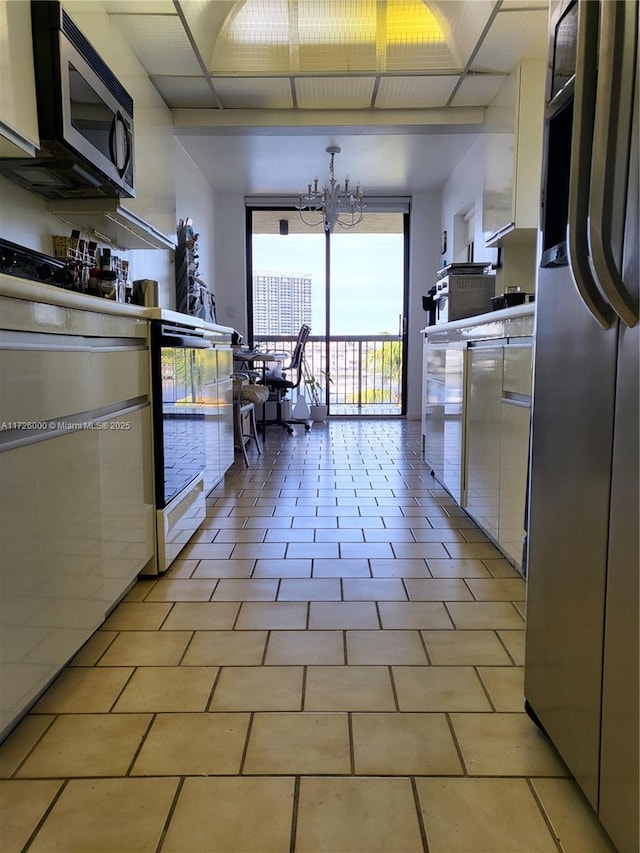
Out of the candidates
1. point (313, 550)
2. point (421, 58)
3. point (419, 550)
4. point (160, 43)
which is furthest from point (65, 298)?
point (421, 58)

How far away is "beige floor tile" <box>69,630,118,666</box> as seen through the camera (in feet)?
4.92

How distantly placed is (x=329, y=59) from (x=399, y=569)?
2.69m

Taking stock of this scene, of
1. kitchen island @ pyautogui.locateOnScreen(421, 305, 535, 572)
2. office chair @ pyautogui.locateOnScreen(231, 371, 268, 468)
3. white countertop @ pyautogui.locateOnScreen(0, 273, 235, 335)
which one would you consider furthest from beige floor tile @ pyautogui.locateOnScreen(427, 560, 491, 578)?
office chair @ pyautogui.locateOnScreen(231, 371, 268, 468)

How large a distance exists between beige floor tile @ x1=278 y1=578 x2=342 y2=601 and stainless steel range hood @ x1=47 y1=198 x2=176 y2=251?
1788 mm

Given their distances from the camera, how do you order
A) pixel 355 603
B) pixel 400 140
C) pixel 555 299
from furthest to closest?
pixel 400 140 → pixel 355 603 → pixel 555 299

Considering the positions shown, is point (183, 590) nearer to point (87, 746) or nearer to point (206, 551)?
point (206, 551)

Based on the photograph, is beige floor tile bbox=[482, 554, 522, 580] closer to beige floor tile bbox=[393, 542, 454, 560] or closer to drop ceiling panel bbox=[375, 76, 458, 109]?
beige floor tile bbox=[393, 542, 454, 560]

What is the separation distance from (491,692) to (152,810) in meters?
0.80

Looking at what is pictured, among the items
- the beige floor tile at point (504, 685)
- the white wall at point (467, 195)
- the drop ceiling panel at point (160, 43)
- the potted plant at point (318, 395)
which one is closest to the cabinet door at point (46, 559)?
the beige floor tile at point (504, 685)

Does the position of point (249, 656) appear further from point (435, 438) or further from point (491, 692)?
point (435, 438)

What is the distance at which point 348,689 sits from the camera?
1370 millimetres

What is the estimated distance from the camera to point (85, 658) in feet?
4.99

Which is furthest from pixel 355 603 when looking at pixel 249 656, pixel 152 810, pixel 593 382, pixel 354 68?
pixel 354 68

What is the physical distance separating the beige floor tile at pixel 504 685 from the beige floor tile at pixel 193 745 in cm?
59
